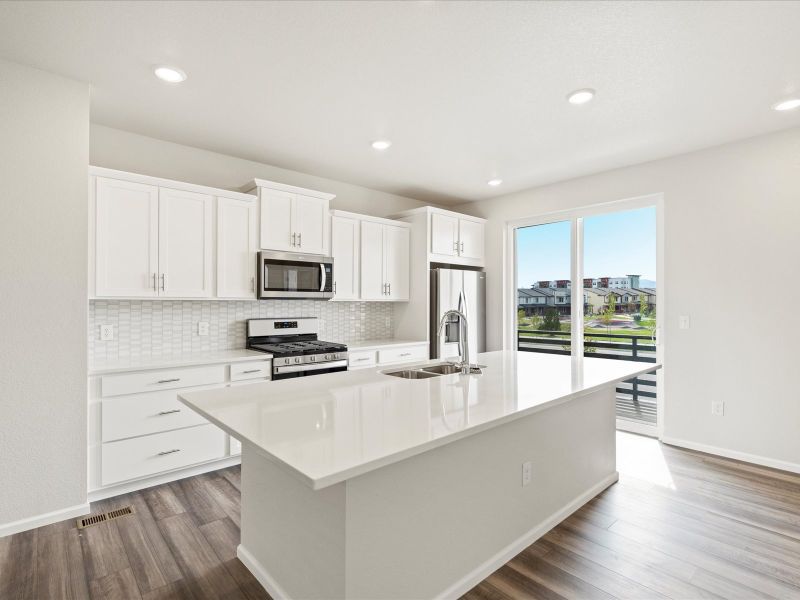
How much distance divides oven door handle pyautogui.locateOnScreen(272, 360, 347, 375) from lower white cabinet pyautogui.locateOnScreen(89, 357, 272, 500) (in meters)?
0.30

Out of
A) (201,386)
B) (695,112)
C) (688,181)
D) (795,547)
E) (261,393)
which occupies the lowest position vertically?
(795,547)

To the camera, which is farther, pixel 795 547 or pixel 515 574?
pixel 795 547

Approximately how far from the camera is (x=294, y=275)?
12.5 feet

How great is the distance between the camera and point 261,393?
1.96m

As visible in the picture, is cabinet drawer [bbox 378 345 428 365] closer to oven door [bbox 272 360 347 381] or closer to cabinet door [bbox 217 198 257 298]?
oven door [bbox 272 360 347 381]

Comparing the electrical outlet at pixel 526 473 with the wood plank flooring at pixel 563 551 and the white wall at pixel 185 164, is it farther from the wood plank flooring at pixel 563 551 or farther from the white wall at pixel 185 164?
the white wall at pixel 185 164

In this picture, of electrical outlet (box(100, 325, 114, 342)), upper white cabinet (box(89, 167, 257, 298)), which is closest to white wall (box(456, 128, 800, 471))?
upper white cabinet (box(89, 167, 257, 298))

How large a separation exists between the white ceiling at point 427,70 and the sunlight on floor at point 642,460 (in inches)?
99.5

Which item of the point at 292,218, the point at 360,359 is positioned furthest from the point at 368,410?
the point at 292,218

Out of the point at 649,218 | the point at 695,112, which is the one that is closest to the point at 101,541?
the point at 695,112

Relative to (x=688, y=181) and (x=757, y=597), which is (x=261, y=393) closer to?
(x=757, y=597)

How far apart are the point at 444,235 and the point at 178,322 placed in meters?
2.81

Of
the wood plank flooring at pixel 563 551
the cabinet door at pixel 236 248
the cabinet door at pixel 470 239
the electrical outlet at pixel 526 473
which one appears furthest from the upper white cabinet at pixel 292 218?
the electrical outlet at pixel 526 473

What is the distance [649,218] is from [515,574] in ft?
11.3
